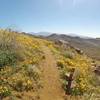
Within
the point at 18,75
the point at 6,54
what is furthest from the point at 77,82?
the point at 6,54

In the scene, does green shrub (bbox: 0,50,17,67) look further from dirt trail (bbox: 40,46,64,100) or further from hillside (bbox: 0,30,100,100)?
dirt trail (bbox: 40,46,64,100)

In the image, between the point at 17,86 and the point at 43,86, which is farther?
the point at 43,86

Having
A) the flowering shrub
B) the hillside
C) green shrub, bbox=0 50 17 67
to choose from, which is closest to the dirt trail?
the hillside

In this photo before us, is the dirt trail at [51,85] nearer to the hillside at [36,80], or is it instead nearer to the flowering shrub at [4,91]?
the hillside at [36,80]

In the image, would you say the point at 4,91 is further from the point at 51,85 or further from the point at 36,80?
the point at 51,85

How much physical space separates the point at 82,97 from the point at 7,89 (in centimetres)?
527

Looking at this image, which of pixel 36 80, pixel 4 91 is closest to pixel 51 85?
pixel 36 80

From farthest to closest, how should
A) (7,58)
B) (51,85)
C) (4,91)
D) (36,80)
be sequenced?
(7,58), (36,80), (51,85), (4,91)

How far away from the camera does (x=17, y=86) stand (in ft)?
49.5

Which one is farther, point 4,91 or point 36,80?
point 36,80

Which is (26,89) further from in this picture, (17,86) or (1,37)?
(1,37)

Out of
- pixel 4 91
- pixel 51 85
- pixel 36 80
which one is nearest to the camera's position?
pixel 4 91

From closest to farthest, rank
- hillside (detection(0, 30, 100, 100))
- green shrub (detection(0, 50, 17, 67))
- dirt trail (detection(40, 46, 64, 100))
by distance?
hillside (detection(0, 30, 100, 100))
dirt trail (detection(40, 46, 64, 100))
green shrub (detection(0, 50, 17, 67))

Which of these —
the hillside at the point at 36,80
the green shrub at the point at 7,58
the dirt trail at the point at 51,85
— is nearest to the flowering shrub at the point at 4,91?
the hillside at the point at 36,80
